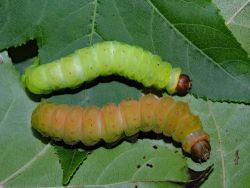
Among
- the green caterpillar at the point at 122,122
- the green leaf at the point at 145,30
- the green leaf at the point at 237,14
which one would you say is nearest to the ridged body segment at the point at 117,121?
the green caterpillar at the point at 122,122

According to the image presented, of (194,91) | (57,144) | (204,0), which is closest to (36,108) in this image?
(57,144)

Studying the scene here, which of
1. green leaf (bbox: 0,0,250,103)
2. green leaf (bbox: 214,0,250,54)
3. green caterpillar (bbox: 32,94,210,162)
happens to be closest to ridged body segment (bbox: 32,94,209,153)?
green caterpillar (bbox: 32,94,210,162)

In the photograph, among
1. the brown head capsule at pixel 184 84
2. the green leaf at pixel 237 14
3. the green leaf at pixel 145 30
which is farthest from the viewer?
the green leaf at pixel 237 14

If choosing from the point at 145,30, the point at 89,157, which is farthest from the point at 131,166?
the point at 145,30

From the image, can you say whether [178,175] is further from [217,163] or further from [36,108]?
[36,108]

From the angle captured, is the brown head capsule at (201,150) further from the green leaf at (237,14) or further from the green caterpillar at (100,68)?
the green leaf at (237,14)

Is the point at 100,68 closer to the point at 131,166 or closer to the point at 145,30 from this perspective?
the point at 145,30
